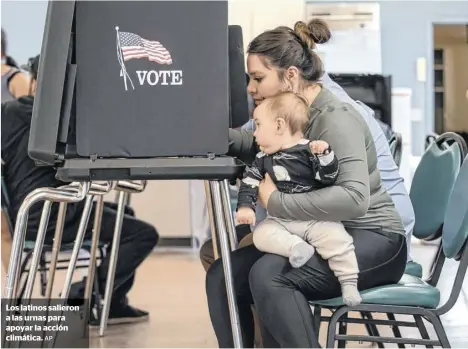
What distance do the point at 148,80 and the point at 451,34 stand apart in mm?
7433

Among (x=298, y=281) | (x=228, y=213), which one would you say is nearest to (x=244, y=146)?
(x=228, y=213)

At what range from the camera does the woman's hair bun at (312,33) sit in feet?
5.61

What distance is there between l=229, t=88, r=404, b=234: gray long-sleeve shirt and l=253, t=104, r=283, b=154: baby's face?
0.09 m

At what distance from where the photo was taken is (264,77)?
5.54 feet

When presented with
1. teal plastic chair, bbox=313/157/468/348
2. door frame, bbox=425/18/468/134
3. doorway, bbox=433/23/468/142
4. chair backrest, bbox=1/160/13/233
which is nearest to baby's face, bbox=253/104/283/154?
teal plastic chair, bbox=313/157/468/348

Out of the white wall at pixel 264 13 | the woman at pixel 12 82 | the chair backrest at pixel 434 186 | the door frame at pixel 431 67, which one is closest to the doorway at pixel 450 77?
the door frame at pixel 431 67

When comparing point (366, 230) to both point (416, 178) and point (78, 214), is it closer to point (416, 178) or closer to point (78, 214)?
point (416, 178)

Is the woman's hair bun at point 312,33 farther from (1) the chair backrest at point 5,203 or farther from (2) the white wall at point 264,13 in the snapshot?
(2) the white wall at point 264,13

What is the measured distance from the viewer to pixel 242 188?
60.6 inches

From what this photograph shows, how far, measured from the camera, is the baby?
4.96 ft

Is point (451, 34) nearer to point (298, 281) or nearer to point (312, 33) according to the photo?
point (312, 33)

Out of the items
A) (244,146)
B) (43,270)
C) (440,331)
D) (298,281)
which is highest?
(244,146)

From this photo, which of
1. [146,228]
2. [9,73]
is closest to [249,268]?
[146,228]

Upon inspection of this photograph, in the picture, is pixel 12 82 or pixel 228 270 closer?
pixel 228 270
